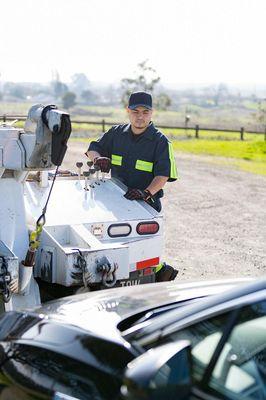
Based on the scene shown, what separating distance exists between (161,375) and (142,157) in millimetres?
4355

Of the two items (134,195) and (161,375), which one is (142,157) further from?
(161,375)

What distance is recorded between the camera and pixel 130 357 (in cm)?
332

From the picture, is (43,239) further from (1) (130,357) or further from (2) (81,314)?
(1) (130,357)

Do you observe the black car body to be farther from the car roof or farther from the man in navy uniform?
the man in navy uniform

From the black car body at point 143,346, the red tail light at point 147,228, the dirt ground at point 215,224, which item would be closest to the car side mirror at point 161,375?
the black car body at point 143,346

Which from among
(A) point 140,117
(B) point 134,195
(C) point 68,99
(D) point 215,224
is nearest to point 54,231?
(B) point 134,195

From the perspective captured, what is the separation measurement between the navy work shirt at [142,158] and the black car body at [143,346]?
9.84ft

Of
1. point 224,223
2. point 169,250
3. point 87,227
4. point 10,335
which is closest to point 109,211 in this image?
point 87,227

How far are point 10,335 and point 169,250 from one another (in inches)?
257

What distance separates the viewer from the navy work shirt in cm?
705

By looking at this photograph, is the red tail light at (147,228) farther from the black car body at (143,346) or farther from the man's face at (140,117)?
the black car body at (143,346)

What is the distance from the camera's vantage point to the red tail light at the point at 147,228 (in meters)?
6.36

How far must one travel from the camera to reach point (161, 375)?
2912 millimetres

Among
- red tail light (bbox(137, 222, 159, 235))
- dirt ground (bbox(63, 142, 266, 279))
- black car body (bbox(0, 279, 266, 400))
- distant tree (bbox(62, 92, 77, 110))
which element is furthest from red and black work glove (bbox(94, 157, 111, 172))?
distant tree (bbox(62, 92, 77, 110))
